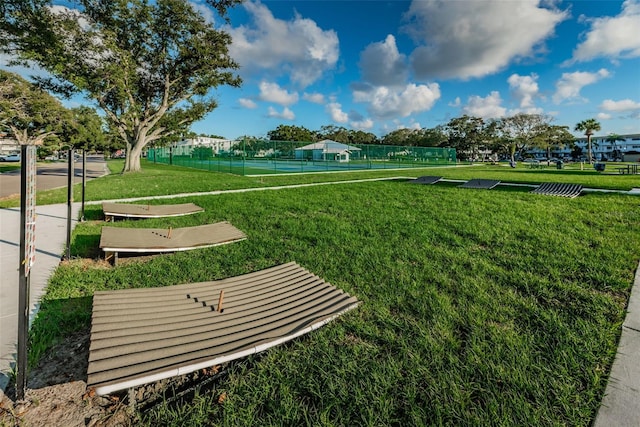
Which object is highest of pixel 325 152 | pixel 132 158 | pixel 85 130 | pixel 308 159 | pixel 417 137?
pixel 417 137

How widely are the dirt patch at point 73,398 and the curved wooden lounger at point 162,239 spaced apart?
77.5 inches

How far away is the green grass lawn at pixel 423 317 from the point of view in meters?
1.92

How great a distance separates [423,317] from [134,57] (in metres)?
24.4

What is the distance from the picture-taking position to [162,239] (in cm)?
477

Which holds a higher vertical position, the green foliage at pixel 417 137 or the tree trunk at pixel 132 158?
the green foliage at pixel 417 137

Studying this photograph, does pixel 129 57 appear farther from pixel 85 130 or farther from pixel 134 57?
pixel 85 130

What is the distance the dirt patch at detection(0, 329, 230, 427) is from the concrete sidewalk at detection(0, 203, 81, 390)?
21cm

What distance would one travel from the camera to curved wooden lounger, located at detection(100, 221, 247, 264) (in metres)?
4.24

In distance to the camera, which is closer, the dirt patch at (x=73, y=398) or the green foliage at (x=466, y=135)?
the dirt patch at (x=73, y=398)

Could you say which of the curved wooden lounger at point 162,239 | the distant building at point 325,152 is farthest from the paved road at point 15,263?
the distant building at point 325,152

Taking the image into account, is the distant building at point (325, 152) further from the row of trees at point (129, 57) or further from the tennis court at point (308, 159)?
the row of trees at point (129, 57)

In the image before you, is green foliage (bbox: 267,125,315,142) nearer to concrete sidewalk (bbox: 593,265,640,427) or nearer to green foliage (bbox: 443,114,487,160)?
green foliage (bbox: 443,114,487,160)

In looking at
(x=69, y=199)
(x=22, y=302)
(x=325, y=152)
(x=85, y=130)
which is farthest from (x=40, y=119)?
(x=22, y=302)

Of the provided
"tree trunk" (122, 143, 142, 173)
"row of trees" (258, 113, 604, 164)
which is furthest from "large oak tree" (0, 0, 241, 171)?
"row of trees" (258, 113, 604, 164)
